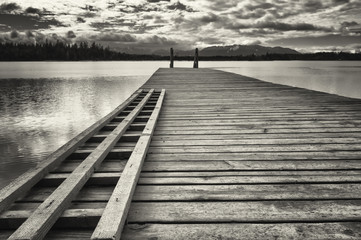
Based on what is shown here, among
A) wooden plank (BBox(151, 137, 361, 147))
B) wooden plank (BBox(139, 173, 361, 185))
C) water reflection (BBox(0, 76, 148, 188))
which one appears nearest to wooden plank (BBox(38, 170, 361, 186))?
wooden plank (BBox(139, 173, 361, 185))

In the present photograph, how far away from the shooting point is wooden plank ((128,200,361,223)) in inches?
70.4

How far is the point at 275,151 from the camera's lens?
10.1ft

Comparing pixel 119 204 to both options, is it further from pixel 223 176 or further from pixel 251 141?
pixel 251 141

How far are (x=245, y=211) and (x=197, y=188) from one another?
1.45 feet

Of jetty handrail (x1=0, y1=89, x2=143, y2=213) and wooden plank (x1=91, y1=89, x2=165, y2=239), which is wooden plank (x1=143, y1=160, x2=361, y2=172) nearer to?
wooden plank (x1=91, y1=89, x2=165, y2=239)

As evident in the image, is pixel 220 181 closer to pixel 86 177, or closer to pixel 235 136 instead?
pixel 86 177

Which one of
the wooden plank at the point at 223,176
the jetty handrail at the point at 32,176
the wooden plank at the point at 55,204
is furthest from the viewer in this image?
the wooden plank at the point at 223,176

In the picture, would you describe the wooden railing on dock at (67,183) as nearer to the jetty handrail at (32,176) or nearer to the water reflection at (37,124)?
the jetty handrail at (32,176)

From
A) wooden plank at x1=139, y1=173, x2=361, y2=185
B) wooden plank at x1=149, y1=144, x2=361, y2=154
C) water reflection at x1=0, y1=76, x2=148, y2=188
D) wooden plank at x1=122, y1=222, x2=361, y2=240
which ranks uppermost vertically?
wooden plank at x1=149, y1=144, x2=361, y2=154

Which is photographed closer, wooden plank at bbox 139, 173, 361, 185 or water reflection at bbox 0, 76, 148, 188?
wooden plank at bbox 139, 173, 361, 185

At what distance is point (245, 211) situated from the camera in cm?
187

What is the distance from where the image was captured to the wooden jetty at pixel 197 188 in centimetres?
169

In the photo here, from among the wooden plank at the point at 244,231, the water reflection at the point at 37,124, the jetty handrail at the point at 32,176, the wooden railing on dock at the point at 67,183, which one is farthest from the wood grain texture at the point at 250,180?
the water reflection at the point at 37,124

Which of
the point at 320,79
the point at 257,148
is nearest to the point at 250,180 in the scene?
the point at 257,148
